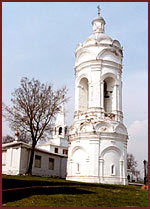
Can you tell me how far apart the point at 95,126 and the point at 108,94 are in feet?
16.4

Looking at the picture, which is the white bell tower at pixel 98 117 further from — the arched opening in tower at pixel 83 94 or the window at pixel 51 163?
the window at pixel 51 163

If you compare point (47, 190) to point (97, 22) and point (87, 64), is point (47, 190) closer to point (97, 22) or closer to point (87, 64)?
point (87, 64)

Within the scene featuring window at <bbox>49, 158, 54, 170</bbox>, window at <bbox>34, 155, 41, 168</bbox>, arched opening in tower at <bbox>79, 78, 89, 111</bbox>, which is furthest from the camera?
window at <bbox>49, 158, 54, 170</bbox>

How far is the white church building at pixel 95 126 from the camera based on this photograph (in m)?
27.3

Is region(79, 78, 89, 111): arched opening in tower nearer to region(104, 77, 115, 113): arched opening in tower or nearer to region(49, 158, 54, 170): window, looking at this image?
region(104, 77, 115, 113): arched opening in tower

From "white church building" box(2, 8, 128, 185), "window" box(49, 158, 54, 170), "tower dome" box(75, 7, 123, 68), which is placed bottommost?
"window" box(49, 158, 54, 170)

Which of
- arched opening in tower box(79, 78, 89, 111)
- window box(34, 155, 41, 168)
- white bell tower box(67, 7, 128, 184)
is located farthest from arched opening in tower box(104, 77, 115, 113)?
window box(34, 155, 41, 168)

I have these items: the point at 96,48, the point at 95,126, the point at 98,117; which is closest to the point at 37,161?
the point at 95,126

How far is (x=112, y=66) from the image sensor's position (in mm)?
30250

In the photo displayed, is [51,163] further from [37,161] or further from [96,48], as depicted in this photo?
[96,48]

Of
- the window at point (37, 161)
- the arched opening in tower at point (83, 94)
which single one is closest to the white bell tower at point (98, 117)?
the arched opening in tower at point (83, 94)

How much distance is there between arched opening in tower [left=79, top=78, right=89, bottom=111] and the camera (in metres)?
31.1

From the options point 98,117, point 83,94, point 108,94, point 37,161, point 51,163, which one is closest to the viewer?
point 98,117

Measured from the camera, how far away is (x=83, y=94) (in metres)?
31.8
